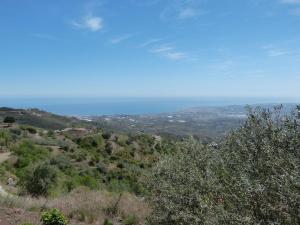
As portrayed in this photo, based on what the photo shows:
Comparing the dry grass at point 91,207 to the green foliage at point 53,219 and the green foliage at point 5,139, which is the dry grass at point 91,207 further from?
the green foliage at point 5,139

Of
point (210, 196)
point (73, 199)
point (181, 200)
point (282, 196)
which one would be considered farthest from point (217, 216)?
point (73, 199)

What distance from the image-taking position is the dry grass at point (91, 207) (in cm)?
1401

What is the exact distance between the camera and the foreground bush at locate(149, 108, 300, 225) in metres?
5.78

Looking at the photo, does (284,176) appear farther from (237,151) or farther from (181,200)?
(181,200)

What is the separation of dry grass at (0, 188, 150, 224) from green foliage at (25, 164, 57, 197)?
3.78 meters

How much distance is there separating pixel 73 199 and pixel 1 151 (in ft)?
53.4

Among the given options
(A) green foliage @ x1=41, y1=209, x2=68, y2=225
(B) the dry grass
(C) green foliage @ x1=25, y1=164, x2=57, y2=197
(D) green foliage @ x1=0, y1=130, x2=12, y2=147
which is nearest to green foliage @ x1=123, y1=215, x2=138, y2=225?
(B) the dry grass

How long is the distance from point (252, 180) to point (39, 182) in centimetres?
1461

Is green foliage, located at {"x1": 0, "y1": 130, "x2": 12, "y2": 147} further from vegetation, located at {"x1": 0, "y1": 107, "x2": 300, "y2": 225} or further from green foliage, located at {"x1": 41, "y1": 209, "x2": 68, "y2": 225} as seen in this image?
green foliage, located at {"x1": 41, "y1": 209, "x2": 68, "y2": 225}

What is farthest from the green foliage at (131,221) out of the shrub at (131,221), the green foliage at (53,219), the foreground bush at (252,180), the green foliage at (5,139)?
the green foliage at (5,139)

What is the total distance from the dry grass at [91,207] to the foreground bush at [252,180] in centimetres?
421

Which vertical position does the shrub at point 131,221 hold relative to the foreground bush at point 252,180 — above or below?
below

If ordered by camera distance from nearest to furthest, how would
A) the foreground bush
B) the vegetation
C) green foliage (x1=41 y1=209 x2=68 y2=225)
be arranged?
the foreground bush → the vegetation → green foliage (x1=41 y1=209 x2=68 y2=225)

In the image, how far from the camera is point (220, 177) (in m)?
8.59
